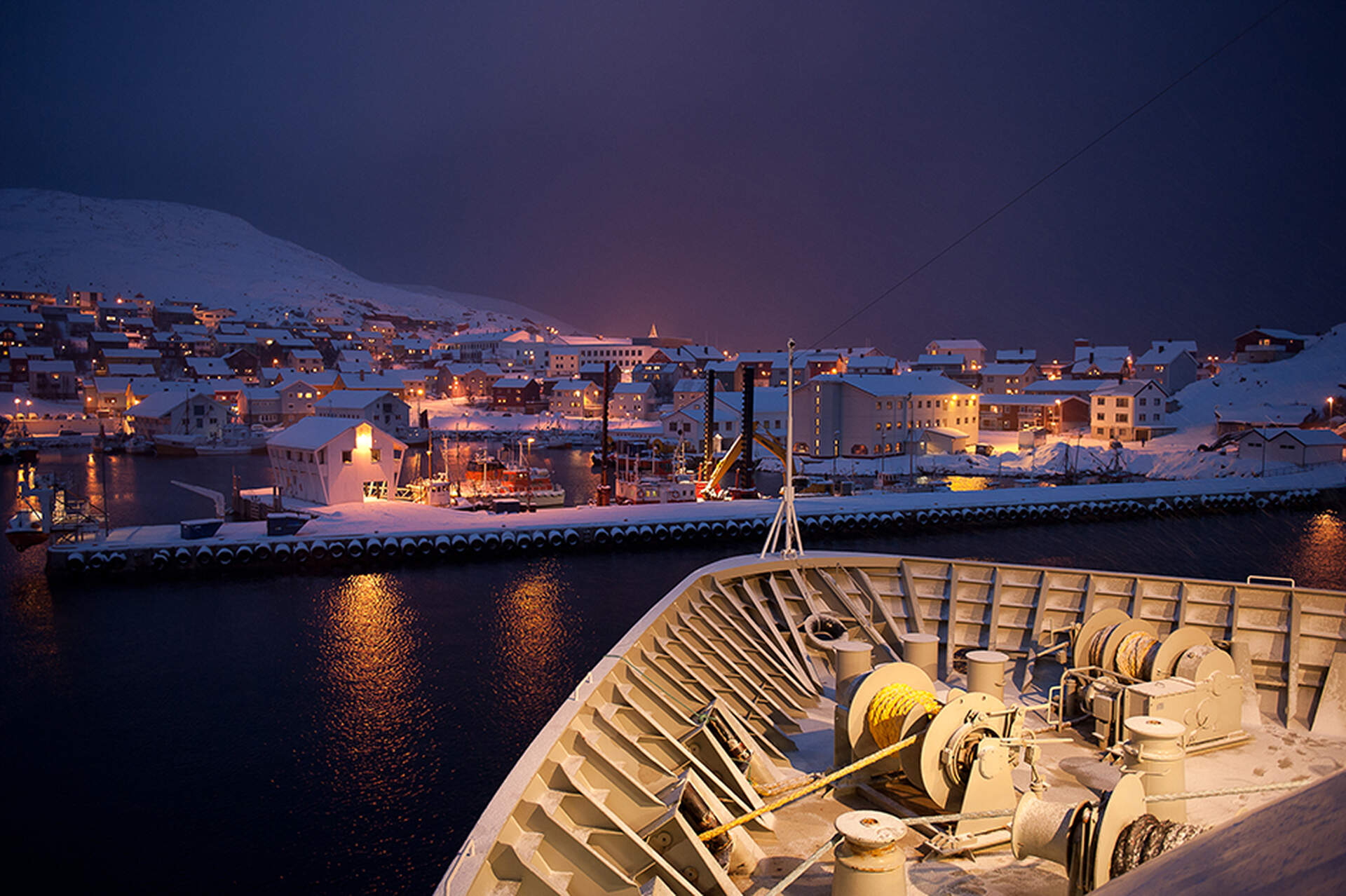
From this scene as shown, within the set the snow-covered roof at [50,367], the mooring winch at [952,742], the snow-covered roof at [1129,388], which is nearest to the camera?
the mooring winch at [952,742]

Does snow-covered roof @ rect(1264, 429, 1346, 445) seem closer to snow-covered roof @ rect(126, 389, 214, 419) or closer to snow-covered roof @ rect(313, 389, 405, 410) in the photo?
snow-covered roof @ rect(313, 389, 405, 410)

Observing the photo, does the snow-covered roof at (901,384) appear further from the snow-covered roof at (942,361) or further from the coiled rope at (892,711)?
the coiled rope at (892,711)

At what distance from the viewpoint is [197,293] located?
521 feet

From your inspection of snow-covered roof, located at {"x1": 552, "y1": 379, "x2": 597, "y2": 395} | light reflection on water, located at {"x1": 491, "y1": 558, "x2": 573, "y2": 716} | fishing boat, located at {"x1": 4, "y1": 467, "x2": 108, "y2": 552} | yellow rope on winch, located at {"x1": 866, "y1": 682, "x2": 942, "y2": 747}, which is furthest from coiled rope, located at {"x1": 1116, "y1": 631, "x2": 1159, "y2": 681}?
snow-covered roof, located at {"x1": 552, "y1": 379, "x2": 597, "y2": 395}

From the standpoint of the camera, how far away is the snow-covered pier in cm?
2475

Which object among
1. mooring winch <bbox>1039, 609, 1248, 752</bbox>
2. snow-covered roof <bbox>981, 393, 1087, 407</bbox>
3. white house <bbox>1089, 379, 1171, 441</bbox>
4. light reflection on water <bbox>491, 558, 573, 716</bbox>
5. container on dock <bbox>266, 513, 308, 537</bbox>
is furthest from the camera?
snow-covered roof <bbox>981, 393, 1087, 407</bbox>

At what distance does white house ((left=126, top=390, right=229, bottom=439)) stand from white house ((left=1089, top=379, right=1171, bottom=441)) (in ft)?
210

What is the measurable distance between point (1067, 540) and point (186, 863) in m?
29.3

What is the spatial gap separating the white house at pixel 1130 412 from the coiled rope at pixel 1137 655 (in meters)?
49.1

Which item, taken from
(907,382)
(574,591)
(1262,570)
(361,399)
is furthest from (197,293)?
(1262,570)

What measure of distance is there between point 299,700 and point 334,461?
58.3ft

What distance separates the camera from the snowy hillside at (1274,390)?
51.4 m

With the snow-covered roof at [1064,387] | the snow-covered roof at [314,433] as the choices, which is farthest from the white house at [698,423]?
the snow-covered roof at [1064,387]

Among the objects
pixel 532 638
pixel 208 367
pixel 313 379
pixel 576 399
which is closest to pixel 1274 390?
pixel 576 399
